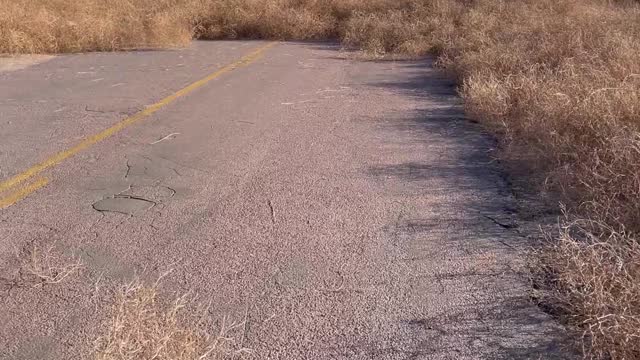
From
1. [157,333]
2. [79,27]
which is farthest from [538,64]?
[79,27]

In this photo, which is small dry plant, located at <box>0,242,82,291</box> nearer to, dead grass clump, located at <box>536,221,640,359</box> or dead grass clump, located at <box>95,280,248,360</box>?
dead grass clump, located at <box>95,280,248,360</box>

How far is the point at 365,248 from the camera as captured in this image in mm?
4871

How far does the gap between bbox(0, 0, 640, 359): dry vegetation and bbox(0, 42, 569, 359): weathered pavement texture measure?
0.34 meters

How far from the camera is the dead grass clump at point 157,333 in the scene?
3115 millimetres

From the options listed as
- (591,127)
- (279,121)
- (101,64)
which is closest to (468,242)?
(591,127)

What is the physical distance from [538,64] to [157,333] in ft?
28.2

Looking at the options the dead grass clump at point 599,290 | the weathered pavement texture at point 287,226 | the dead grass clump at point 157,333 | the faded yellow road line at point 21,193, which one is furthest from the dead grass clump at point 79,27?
the dead grass clump at point 599,290

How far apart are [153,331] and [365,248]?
6.42 ft

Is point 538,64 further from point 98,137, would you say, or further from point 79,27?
point 79,27

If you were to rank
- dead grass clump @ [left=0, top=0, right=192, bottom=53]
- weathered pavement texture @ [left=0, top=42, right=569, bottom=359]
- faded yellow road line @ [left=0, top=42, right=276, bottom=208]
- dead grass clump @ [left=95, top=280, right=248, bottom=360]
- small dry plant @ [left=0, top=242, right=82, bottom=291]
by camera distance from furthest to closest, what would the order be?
dead grass clump @ [left=0, top=0, right=192, bottom=53]
faded yellow road line @ [left=0, top=42, right=276, bottom=208]
small dry plant @ [left=0, top=242, right=82, bottom=291]
weathered pavement texture @ [left=0, top=42, right=569, bottom=359]
dead grass clump @ [left=95, top=280, right=248, bottom=360]

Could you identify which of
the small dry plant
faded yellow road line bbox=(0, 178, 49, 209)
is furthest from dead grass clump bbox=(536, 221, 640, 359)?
faded yellow road line bbox=(0, 178, 49, 209)

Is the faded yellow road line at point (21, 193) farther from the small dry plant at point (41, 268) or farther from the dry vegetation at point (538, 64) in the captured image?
the dry vegetation at point (538, 64)

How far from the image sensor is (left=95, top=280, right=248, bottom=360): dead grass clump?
312 centimetres

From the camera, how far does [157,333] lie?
326 centimetres
